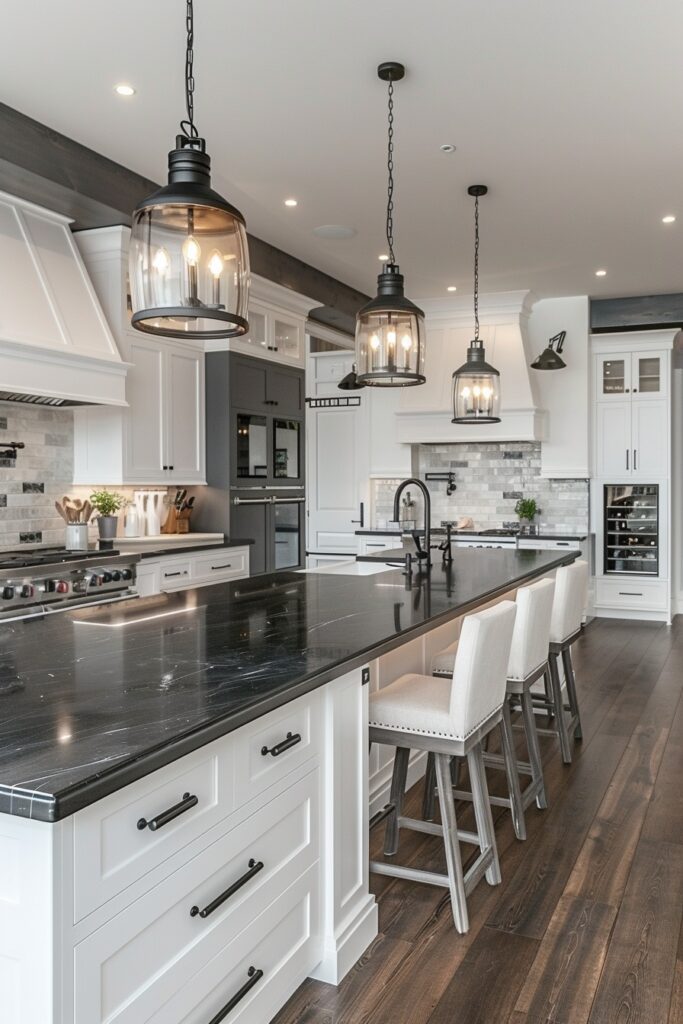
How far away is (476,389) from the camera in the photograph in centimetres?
458

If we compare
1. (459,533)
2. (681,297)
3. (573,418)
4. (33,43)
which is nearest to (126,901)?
(33,43)

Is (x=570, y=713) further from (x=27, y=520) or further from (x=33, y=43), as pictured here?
(x=33, y=43)

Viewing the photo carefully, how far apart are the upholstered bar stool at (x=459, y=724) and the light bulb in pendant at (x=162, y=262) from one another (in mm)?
1251

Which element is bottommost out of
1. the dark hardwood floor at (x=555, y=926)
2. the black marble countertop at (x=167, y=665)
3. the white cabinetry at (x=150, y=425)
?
the dark hardwood floor at (x=555, y=926)

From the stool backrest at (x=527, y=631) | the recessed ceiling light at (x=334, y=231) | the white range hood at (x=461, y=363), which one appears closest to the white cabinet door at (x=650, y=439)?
the white range hood at (x=461, y=363)

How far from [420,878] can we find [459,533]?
5.19 m

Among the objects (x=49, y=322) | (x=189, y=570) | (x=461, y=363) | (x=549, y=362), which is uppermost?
(x=461, y=363)

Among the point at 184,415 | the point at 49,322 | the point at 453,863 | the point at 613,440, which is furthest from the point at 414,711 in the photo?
the point at 613,440

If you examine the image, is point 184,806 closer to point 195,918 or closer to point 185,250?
point 195,918

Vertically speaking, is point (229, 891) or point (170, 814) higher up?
point (170, 814)

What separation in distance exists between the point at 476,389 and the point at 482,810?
256cm

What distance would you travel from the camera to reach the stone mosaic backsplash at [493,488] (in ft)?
25.7

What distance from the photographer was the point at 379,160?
4.34 m

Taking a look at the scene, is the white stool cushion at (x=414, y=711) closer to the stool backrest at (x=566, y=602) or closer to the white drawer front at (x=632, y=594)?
the stool backrest at (x=566, y=602)
